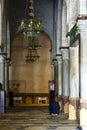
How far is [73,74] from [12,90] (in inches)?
576

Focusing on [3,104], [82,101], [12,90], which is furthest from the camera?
[12,90]

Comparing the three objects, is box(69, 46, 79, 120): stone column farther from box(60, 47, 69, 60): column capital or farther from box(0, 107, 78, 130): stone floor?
Answer: box(60, 47, 69, 60): column capital

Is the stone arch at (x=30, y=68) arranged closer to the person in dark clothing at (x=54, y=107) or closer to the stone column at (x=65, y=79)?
the stone column at (x=65, y=79)

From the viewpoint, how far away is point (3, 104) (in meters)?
19.4

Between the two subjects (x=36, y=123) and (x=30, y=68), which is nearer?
(x=36, y=123)

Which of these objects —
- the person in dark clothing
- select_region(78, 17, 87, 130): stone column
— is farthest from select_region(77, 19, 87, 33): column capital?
the person in dark clothing

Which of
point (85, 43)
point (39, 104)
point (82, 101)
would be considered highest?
point (85, 43)

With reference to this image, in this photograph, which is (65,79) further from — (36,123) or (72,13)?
(36,123)

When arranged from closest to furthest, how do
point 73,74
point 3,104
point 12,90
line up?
point 73,74 < point 3,104 < point 12,90

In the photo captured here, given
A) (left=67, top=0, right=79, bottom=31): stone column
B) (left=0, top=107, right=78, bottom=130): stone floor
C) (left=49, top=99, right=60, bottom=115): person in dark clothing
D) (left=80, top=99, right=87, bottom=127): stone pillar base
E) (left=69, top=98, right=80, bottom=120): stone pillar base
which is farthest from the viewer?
(left=49, top=99, right=60, bottom=115): person in dark clothing

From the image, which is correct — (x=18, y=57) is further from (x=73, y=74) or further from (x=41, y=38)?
(x=73, y=74)

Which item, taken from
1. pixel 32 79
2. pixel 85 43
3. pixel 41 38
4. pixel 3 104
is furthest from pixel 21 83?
pixel 85 43

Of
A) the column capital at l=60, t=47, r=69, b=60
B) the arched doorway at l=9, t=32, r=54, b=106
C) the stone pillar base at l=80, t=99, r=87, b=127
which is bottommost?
the arched doorway at l=9, t=32, r=54, b=106

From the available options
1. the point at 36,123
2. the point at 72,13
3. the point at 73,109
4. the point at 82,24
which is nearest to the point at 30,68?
the point at 73,109
